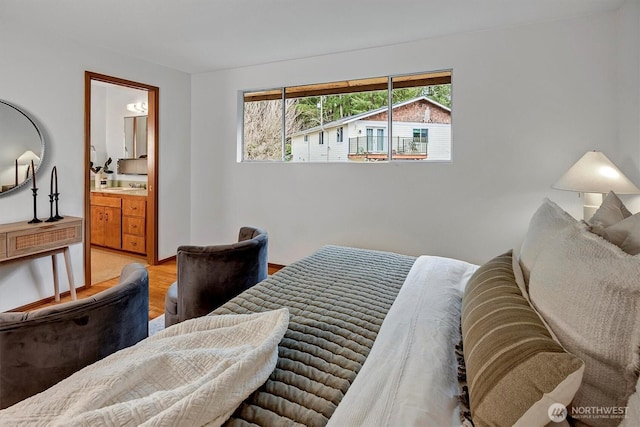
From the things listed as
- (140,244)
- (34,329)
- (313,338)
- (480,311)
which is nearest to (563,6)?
(480,311)

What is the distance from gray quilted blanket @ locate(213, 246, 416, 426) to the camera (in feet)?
2.94

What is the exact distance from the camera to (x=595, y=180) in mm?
2418

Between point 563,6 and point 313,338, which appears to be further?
point 563,6

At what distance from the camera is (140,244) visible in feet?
15.6

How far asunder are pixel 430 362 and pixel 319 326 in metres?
0.42

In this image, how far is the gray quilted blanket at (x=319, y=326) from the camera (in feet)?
2.94

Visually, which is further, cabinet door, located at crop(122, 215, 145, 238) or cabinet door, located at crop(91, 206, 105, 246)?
cabinet door, located at crop(91, 206, 105, 246)

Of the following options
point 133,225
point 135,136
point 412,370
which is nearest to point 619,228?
point 412,370

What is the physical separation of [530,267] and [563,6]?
8.19 feet

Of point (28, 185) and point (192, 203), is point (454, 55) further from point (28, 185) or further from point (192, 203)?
point (28, 185)

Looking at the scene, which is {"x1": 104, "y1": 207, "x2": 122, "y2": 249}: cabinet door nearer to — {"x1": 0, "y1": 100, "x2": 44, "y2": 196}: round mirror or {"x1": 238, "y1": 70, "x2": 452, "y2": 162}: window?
{"x1": 0, "y1": 100, "x2": 44, "y2": 196}: round mirror

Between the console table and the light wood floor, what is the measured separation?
161 millimetres

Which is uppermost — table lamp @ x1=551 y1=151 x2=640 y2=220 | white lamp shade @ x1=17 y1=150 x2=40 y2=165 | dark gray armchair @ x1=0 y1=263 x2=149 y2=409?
white lamp shade @ x1=17 y1=150 x2=40 y2=165

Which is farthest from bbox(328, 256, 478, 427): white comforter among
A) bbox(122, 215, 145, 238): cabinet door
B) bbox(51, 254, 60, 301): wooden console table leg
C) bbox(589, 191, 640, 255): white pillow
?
bbox(122, 215, 145, 238): cabinet door
